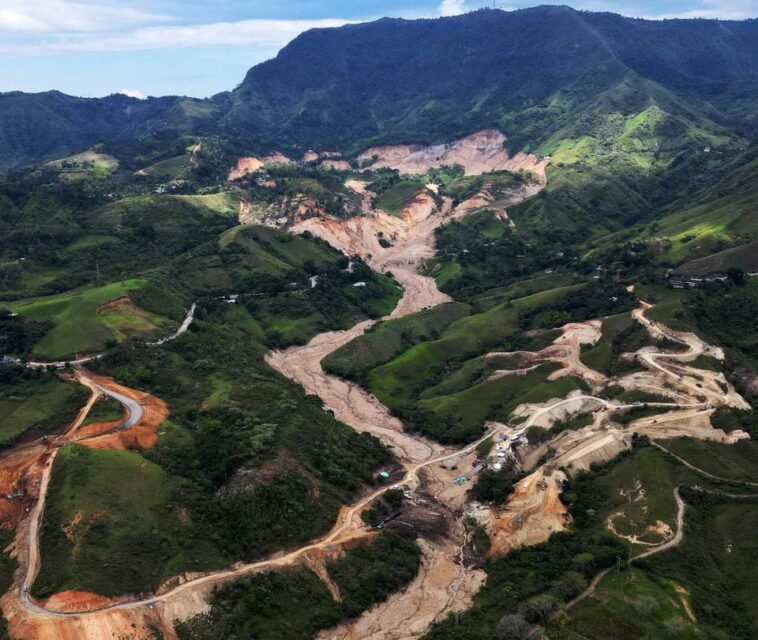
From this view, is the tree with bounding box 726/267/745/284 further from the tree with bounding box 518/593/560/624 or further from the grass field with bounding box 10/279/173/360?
the grass field with bounding box 10/279/173/360

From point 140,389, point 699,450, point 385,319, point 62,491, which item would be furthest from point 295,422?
point 385,319

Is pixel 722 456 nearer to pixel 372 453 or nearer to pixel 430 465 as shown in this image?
pixel 430 465

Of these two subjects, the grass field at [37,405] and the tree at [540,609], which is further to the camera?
the grass field at [37,405]

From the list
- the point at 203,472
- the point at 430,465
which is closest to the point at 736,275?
the point at 430,465

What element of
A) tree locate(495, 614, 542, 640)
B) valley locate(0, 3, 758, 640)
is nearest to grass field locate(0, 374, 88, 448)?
valley locate(0, 3, 758, 640)

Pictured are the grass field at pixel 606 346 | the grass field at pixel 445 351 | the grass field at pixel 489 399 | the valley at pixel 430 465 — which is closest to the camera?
the valley at pixel 430 465

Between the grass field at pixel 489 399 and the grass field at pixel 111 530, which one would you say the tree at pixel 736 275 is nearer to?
the grass field at pixel 489 399

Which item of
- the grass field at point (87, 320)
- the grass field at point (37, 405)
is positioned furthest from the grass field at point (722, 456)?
the grass field at point (87, 320)

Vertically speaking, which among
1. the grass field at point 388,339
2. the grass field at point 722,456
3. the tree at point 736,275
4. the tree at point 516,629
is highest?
the tree at point 736,275
